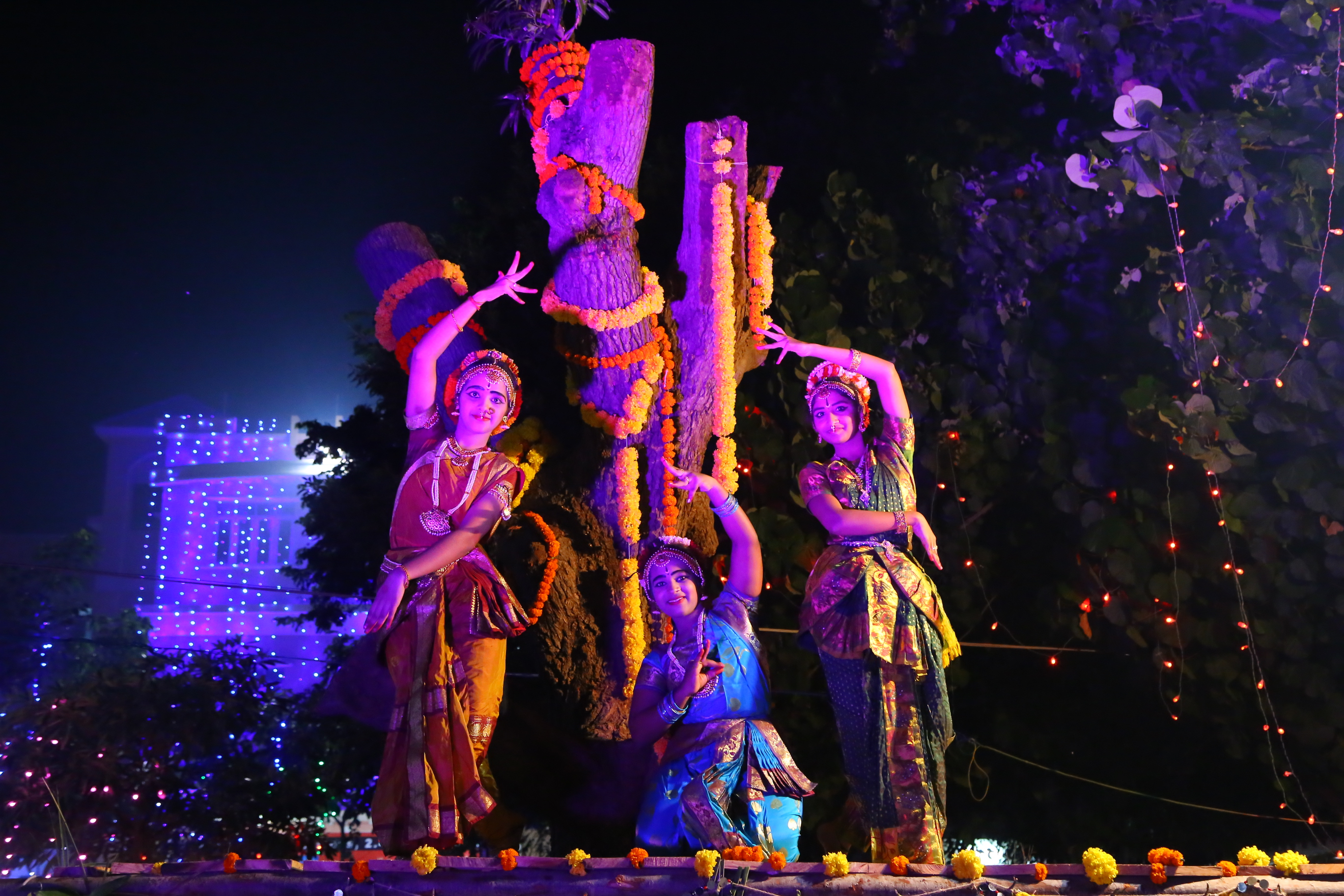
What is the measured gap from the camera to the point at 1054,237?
18.5ft

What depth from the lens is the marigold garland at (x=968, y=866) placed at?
A: 9.75ft

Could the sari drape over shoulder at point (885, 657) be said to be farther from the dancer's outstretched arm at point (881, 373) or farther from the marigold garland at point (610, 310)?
the marigold garland at point (610, 310)

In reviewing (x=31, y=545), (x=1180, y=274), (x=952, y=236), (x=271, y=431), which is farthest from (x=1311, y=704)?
(x=31, y=545)

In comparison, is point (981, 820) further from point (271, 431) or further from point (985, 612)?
point (271, 431)

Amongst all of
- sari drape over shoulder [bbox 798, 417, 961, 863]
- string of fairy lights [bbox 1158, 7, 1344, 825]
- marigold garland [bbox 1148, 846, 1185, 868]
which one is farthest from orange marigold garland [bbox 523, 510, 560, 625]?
string of fairy lights [bbox 1158, 7, 1344, 825]

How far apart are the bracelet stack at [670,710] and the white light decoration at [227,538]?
351cm

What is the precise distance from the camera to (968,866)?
2979 millimetres

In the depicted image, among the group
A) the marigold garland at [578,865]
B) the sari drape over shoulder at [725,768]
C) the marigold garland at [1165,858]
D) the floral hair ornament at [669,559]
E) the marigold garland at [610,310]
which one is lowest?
the marigold garland at [578,865]

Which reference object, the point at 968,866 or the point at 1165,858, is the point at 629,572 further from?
the point at 1165,858

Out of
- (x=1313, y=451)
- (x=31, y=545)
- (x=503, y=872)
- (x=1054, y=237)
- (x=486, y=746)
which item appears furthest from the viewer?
(x=31, y=545)

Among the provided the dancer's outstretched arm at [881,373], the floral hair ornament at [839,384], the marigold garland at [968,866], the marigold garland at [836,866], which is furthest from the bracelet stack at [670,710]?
the dancer's outstretched arm at [881,373]

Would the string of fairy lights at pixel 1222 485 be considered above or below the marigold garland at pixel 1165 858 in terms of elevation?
above

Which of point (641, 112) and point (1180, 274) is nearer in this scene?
point (641, 112)

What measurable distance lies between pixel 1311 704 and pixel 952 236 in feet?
10.1
